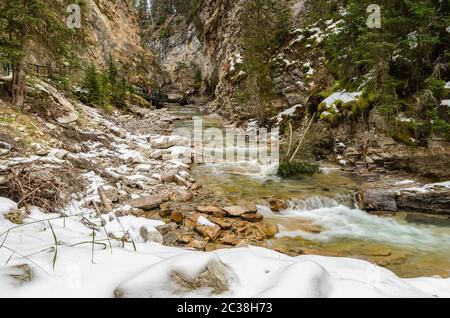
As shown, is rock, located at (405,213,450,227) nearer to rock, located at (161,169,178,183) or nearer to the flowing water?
the flowing water

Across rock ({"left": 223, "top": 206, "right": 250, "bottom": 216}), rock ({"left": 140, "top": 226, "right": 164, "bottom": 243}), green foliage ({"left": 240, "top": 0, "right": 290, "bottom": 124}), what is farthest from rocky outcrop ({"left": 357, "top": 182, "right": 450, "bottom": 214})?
green foliage ({"left": 240, "top": 0, "right": 290, "bottom": 124})

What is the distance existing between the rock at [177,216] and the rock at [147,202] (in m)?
0.72

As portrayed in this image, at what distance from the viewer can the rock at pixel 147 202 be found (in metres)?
6.62

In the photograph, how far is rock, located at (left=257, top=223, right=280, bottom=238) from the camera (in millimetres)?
6137

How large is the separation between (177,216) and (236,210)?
4.81 feet

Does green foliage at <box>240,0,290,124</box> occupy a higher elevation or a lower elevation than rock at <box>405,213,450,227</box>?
higher

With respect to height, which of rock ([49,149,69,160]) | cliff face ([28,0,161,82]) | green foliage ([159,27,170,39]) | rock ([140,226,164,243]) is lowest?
rock ([140,226,164,243])

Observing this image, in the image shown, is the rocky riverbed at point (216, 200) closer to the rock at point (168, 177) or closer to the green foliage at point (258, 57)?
the rock at point (168, 177)

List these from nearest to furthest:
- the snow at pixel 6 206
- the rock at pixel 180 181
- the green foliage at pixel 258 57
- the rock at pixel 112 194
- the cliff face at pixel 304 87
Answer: the snow at pixel 6 206 < the rock at pixel 112 194 < the rock at pixel 180 181 < the cliff face at pixel 304 87 < the green foliage at pixel 258 57

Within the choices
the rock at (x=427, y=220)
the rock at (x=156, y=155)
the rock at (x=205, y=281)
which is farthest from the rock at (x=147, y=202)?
the rock at (x=427, y=220)

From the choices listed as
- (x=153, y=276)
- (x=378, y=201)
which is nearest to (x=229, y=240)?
(x=153, y=276)

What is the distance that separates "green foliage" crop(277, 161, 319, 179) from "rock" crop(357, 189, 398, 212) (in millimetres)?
2842

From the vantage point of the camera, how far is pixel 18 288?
77.4 inches
